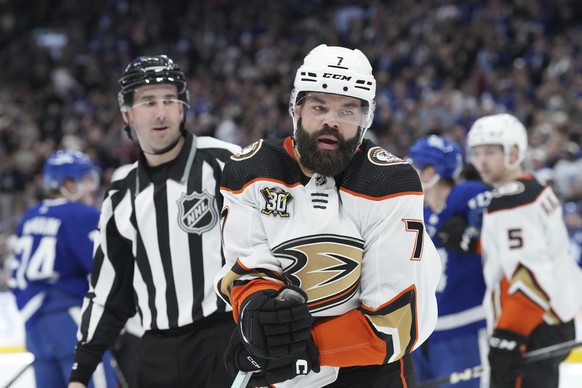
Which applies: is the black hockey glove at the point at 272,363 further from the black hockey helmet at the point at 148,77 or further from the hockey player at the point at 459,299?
the hockey player at the point at 459,299

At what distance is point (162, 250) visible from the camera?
273 centimetres

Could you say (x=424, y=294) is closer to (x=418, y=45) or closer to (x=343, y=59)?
(x=343, y=59)

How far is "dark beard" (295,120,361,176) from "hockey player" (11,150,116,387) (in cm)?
211

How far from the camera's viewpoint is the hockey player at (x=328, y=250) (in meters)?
1.93

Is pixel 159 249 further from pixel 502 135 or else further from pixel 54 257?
pixel 502 135

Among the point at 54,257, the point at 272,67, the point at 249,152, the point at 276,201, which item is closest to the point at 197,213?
the point at 249,152

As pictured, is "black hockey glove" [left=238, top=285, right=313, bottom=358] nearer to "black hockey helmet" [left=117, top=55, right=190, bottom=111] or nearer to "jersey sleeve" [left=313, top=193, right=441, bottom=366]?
"jersey sleeve" [left=313, top=193, right=441, bottom=366]

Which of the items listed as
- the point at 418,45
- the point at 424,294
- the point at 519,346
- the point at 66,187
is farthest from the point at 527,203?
the point at 418,45

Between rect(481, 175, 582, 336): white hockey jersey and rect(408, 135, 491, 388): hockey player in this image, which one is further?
rect(408, 135, 491, 388): hockey player

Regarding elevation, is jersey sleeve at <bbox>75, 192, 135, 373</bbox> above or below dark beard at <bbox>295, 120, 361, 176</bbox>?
below

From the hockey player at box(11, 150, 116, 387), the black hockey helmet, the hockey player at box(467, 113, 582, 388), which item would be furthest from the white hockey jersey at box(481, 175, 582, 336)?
the hockey player at box(11, 150, 116, 387)

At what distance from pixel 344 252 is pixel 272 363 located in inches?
11.9

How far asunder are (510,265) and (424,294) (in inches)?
56.9

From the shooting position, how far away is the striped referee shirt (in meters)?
2.70
